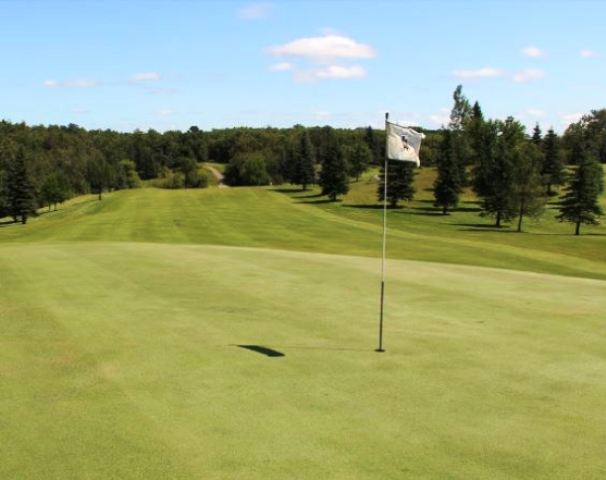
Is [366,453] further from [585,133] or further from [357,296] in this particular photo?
[585,133]

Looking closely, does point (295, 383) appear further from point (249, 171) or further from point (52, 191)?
point (249, 171)

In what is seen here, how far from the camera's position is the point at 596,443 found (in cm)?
885

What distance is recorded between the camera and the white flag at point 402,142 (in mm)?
13500

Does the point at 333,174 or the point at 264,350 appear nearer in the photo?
the point at 264,350

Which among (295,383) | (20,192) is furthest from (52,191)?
(295,383)

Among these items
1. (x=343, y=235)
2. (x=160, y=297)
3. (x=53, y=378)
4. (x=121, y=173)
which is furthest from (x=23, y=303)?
(x=121, y=173)

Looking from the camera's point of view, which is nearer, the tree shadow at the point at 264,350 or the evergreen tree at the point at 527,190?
the tree shadow at the point at 264,350

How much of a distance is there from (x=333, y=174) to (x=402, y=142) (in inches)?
3811

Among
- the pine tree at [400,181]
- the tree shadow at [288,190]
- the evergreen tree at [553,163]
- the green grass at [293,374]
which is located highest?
the evergreen tree at [553,163]

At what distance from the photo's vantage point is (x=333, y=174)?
4326 inches

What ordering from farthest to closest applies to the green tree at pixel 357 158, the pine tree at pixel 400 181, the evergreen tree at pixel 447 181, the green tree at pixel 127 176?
the green tree at pixel 127 176
the green tree at pixel 357 158
the pine tree at pixel 400 181
the evergreen tree at pixel 447 181

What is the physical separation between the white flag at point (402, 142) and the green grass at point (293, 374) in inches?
169

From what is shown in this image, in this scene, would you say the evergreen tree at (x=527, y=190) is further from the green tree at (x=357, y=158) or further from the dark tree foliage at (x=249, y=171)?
the dark tree foliage at (x=249, y=171)

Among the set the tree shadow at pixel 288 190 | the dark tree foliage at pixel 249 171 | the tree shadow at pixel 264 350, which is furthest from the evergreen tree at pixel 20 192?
the tree shadow at pixel 264 350
